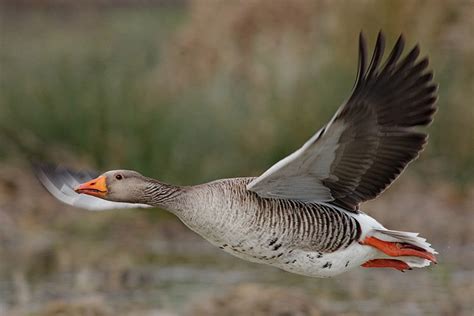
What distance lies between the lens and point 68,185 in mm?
8125

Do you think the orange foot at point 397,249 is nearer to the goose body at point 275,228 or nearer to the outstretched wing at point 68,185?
the goose body at point 275,228

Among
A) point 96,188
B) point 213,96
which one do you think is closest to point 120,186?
point 96,188

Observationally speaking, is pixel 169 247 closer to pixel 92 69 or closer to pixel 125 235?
pixel 125 235

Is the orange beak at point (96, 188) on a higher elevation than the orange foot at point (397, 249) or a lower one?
higher

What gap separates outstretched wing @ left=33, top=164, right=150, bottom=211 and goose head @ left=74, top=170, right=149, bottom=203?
0.47 metres

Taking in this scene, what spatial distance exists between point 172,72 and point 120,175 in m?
8.05

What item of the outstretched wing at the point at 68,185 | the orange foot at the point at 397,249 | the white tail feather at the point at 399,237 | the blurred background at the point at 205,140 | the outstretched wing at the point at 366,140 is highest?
the outstretched wing at the point at 366,140

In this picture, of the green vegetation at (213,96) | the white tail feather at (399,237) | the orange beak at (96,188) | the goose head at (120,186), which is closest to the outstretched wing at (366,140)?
the white tail feather at (399,237)

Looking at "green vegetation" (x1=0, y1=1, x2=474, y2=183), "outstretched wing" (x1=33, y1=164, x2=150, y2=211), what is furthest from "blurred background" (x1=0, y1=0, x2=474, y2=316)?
"outstretched wing" (x1=33, y1=164, x2=150, y2=211)

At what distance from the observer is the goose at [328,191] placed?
6797 mm

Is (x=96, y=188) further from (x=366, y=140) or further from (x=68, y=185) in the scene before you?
(x=366, y=140)

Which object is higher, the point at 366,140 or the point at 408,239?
the point at 366,140

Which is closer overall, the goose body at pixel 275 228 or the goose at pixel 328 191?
the goose at pixel 328 191

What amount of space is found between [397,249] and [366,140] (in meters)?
0.87
